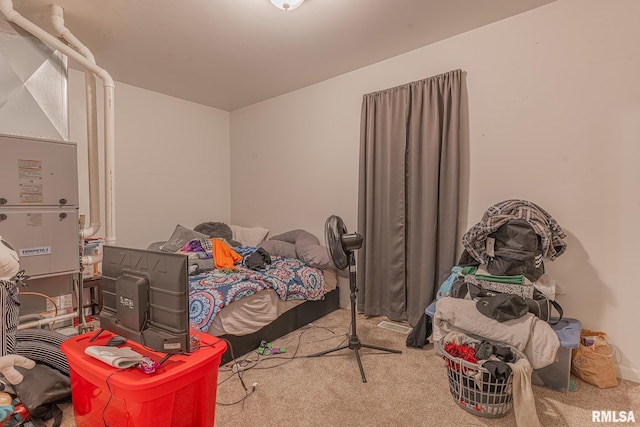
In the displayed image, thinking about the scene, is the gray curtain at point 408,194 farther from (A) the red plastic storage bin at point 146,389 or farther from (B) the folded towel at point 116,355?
(B) the folded towel at point 116,355

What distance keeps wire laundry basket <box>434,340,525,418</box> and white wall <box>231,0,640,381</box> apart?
1.00m

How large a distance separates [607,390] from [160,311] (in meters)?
2.64

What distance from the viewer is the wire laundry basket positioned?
1.71m

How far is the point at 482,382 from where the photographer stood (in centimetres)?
172

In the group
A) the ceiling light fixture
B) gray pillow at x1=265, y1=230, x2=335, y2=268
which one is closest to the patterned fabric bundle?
gray pillow at x1=265, y1=230, x2=335, y2=268

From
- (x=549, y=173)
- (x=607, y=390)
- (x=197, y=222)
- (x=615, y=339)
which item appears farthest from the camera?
(x=197, y=222)

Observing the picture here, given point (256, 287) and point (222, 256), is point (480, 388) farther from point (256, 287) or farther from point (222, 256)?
point (222, 256)

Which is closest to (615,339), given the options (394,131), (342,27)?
(394,131)

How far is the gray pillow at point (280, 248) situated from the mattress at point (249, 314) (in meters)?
0.77

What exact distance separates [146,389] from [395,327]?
2.31 m

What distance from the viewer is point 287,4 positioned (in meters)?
2.14

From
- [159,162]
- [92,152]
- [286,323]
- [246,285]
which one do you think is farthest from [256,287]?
[159,162]

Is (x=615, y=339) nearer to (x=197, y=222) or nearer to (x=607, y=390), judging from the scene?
(x=607, y=390)

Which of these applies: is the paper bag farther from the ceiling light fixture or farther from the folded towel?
the ceiling light fixture
